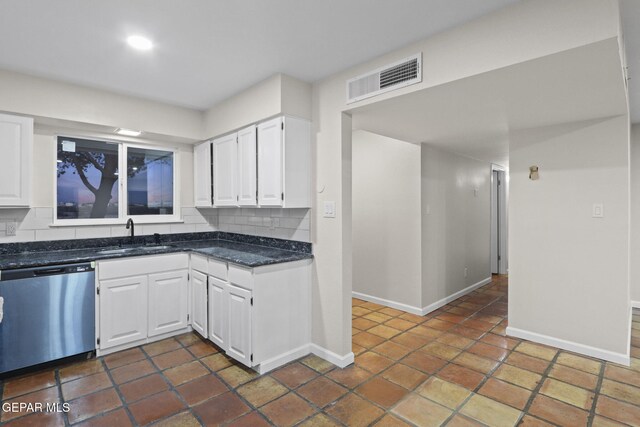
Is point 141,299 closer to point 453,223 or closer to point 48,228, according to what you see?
point 48,228

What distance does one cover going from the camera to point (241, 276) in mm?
2771

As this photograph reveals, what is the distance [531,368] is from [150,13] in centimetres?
378

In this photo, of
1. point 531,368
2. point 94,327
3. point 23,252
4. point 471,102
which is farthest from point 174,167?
point 531,368

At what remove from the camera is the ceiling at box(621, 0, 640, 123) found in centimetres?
192

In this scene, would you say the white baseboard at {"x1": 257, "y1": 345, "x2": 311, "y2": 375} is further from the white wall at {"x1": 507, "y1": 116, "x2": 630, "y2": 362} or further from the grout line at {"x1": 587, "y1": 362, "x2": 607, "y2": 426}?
the white wall at {"x1": 507, "y1": 116, "x2": 630, "y2": 362}

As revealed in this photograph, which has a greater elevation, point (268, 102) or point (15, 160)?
point (268, 102)

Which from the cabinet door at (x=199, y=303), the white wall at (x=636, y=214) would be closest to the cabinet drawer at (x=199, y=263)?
the cabinet door at (x=199, y=303)

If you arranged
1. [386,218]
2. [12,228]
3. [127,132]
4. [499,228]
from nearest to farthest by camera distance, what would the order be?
[12,228], [127,132], [386,218], [499,228]

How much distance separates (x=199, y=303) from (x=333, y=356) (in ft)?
4.67

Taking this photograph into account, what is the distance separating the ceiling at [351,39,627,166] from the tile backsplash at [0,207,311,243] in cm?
116

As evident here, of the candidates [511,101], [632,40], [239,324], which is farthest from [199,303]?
[632,40]

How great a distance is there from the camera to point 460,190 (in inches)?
196

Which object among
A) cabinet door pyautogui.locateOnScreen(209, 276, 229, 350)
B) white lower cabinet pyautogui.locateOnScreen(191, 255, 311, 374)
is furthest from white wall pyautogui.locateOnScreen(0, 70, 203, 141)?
cabinet door pyautogui.locateOnScreen(209, 276, 229, 350)

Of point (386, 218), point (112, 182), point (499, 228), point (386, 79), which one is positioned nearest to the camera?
point (386, 79)
